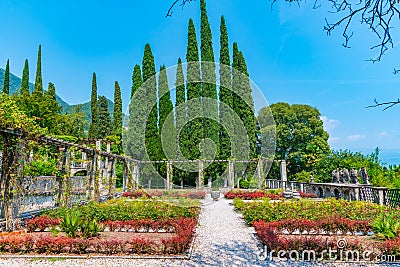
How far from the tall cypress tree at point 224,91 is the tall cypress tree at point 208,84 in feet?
1.74

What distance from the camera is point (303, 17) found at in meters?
2.85

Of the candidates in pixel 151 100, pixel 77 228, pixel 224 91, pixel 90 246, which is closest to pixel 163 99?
pixel 151 100

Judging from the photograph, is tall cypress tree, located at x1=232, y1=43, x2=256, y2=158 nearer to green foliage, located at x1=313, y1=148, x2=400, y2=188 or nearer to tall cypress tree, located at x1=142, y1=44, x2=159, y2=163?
green foliage, located at x1=313, y1=148, x2=400, y2=188

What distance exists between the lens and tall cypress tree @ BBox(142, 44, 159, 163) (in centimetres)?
Answer: 2422

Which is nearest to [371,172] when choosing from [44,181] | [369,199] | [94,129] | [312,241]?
[369,199]

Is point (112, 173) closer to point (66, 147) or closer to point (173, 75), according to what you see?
point (66, 147)

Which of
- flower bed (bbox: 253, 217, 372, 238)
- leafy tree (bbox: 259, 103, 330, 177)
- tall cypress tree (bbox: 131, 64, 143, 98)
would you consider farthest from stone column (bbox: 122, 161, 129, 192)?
leafy tree (bbox: 259, 103, 330, 177)

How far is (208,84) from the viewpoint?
25.0 m

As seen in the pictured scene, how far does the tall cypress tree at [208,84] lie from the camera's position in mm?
23672

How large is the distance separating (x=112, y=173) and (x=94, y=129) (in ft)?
59.8

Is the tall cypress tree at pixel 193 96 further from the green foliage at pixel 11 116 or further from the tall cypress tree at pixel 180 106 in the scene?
the green foliage at pixel 11 116

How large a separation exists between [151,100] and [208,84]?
5.37 meters

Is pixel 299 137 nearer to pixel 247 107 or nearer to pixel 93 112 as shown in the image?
pixel 247 107

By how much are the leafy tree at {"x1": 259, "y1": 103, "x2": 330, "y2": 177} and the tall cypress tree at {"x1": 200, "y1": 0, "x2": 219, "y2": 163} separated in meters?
7.97
